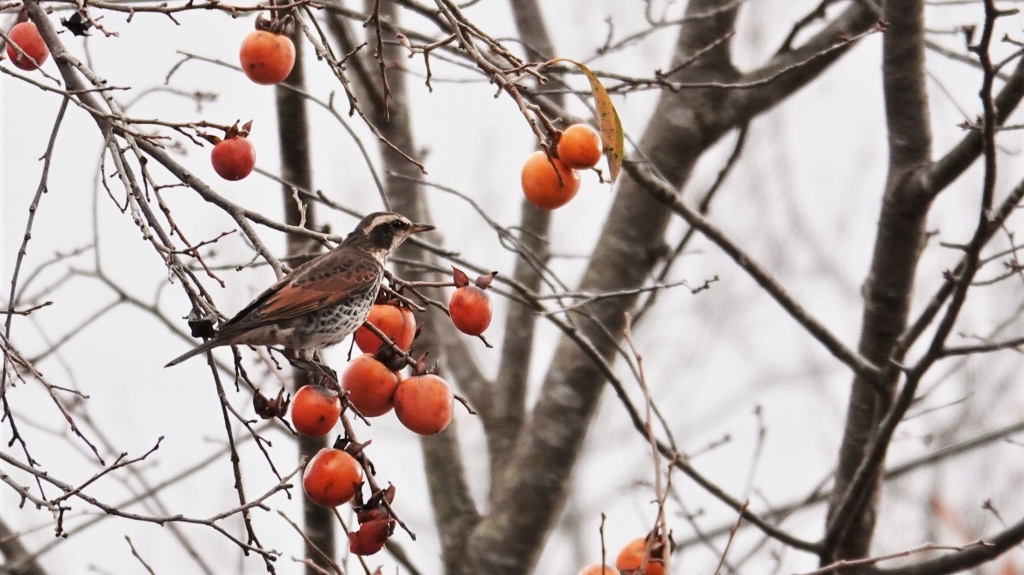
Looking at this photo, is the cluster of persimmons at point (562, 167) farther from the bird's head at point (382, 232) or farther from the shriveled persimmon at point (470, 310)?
the bird's head at point (382, 232)

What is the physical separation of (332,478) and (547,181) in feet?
3.83

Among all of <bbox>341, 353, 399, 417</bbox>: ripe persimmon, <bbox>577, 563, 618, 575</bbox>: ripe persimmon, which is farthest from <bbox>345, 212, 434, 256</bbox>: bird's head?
<bbox>577, 563, 618, 575</bbox>: ripe persimmon

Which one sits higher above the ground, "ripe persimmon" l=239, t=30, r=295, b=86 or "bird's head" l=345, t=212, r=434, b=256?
"bird's head" l=345, t=212, r=434, b=256

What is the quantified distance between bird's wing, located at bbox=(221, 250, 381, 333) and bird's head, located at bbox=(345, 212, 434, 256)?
274mm

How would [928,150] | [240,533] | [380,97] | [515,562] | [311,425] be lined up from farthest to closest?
[240,533] < [515,562] < [380,97] < [928,150] < [311,425]

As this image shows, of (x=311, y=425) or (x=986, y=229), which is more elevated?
(x=986, y=229)

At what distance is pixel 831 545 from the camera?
16.6 ft

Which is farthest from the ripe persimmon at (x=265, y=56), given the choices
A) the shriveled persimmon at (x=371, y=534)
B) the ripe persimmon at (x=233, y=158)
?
the shriveled persimmon at (x=371, y=534)

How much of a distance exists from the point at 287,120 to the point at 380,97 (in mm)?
671

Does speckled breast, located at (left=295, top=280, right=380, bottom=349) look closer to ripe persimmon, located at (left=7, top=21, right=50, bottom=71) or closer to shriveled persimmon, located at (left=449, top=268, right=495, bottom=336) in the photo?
shriveled persimmon, located at (left=449, top=268, right=495, bottom=336)

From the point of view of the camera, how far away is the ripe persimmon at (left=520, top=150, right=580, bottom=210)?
3428 millimetres

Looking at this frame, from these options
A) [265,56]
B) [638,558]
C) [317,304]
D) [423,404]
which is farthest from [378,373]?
[265,56]

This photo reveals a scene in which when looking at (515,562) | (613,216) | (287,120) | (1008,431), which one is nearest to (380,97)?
(287,120)

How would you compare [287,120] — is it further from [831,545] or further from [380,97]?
[831,545]
